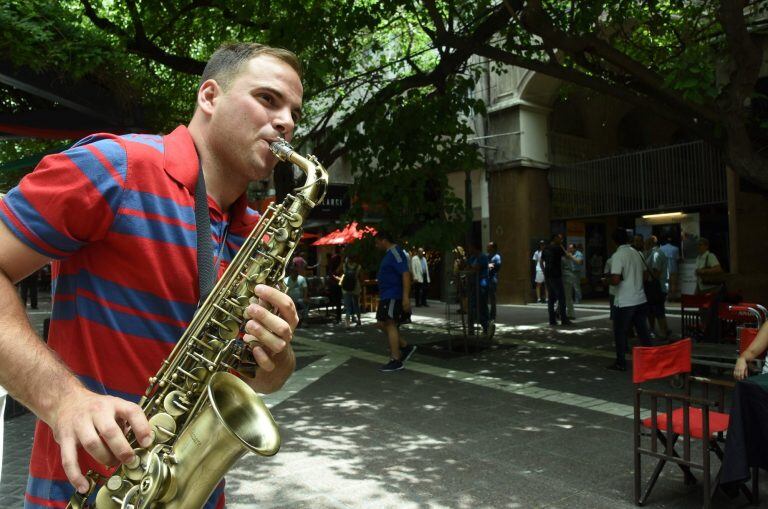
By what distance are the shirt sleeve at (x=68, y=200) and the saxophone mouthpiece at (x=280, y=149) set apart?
18.1 inches

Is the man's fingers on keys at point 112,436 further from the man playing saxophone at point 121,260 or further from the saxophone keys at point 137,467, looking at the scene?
the saxophone keys at point 137,467

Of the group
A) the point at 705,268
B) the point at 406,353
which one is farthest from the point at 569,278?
the point at 406,353

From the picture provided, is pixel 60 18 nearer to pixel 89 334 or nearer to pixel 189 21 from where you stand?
pixel 189 21

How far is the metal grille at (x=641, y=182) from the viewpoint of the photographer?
1633 cm

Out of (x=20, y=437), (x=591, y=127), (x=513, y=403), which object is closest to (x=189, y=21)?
(x=20, y=437)

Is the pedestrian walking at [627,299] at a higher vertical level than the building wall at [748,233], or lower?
lower

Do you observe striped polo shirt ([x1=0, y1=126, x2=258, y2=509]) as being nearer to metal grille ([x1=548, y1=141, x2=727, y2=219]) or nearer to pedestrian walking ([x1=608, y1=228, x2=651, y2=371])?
pedestrian walking ([x1=608, y1=228, x2=651, y2=371])

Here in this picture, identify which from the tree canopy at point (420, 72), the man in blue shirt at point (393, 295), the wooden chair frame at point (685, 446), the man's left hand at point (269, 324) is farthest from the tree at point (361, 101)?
the man's left hand at point (269, 324)

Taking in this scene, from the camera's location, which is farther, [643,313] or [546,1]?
[546,1]

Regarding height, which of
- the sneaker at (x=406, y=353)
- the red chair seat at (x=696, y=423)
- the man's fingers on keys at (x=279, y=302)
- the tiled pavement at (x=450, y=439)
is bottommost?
the tiled pavement at (x=450, y=439)

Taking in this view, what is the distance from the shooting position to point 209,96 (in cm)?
188

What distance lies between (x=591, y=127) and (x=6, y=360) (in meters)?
22.3

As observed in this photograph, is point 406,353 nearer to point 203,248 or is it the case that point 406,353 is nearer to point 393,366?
point 393,366

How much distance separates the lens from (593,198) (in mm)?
19062
